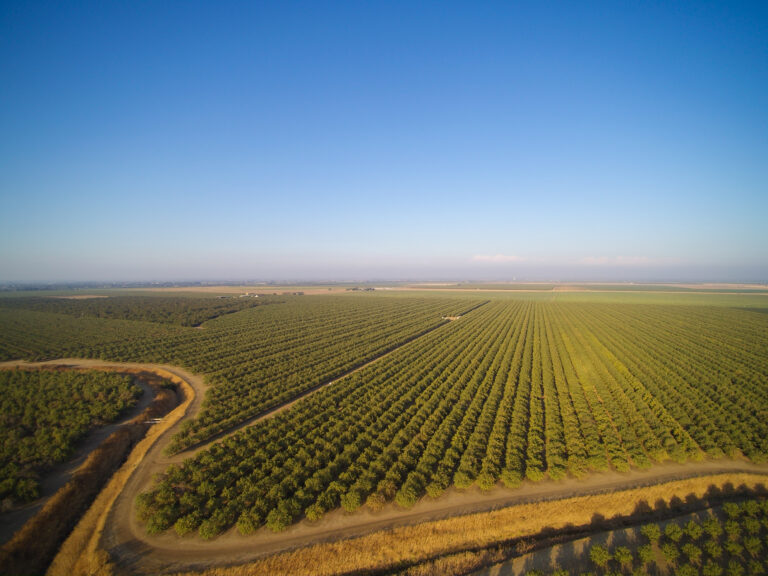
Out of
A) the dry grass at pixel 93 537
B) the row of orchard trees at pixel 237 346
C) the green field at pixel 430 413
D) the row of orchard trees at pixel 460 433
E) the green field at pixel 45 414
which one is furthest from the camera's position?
the row of orchard trees at pixel 237 346

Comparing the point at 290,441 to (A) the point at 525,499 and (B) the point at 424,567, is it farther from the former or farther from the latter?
(A) the point at 525,499

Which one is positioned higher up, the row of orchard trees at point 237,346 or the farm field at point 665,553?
the row of orchard trees at point 237,346

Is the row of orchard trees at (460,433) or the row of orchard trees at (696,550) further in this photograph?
the row of orchard trees at (460,433)

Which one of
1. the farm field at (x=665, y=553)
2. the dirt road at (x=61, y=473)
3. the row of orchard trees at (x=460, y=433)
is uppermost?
the row of orchard trees at (x=460, y=433)

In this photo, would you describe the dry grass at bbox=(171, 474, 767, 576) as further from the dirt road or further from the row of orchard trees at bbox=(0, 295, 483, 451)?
the row of orchard trees at bbox=(0, 295, 483, 451)

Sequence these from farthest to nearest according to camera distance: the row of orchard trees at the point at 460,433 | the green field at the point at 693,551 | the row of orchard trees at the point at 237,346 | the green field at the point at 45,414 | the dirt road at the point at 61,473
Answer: the row of orchard trees at the point at 237,346 → the green field at the point at 45,414 → the row of orchard trees at the point at 460,433 → the dirt road at the point at 61,473 → the green field at the point at 693,551

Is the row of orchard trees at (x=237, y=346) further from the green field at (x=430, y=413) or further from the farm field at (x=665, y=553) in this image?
the farm field at (x=665, y=553)

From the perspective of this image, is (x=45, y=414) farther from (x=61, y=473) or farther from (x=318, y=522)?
(x=318, y=522)

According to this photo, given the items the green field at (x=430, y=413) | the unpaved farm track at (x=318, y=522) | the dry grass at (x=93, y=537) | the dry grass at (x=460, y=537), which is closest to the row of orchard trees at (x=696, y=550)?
the dry grass at (x=460, y=537)
